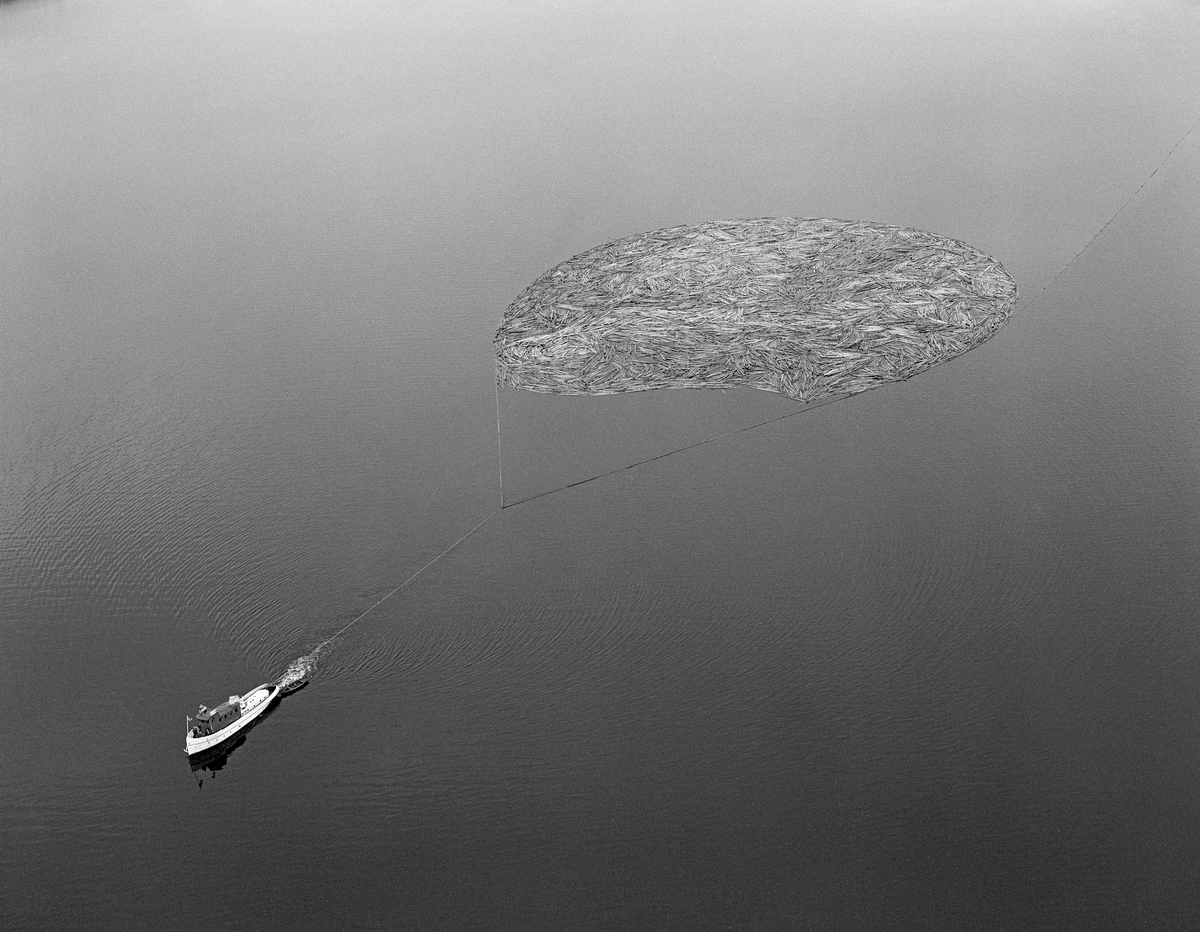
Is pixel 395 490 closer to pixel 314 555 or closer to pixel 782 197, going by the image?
pixel 314 555

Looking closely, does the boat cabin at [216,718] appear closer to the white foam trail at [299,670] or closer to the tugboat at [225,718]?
the tugboat at [225,718]

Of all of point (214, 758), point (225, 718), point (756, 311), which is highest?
point (756, 311)

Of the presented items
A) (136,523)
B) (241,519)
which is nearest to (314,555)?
(241,519)

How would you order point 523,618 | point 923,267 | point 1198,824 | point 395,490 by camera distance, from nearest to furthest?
point 1198,824 < point 523,618 < point 395,490 < point 923,267

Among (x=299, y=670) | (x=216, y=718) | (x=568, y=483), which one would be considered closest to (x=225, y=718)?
(x=216, y=718)

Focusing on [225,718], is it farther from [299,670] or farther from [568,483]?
[568,483]

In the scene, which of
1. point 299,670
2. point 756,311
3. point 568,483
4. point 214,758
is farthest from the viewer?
point 756,311

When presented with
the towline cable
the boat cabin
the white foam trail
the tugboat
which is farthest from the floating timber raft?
the boat cabin

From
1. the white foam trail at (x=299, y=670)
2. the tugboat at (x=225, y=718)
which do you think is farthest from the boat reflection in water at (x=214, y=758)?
the white foam trail at (x=299, y=670)
